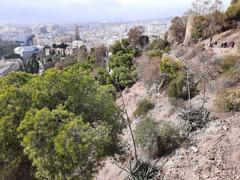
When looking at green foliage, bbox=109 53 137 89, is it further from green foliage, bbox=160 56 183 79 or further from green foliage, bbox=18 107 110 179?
green foliage, bbox=18 107 110 179

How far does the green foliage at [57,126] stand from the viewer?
702cm

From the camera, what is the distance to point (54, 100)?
8305 millimetres

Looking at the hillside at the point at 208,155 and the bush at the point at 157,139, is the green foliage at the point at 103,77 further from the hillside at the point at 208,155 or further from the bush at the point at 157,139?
the bush at the point at 157,139

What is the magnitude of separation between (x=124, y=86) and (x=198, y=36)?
7.15 metres

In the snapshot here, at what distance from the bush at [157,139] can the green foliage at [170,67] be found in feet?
23.9

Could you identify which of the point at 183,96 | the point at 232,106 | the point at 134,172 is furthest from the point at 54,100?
the point at 183,96

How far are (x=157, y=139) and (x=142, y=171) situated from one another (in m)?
1.42

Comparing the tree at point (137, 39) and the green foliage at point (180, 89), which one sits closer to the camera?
the green foliage at point (180, 89)

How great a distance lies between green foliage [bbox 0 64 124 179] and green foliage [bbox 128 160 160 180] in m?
1.46

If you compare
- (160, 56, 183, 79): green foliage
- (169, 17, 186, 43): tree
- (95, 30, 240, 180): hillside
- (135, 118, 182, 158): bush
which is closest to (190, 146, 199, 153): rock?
(95, 30, 240, 180): hillside

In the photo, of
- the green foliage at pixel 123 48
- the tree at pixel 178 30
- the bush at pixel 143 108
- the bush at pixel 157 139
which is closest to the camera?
the bush at pixel 157 139

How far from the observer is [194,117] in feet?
37.9

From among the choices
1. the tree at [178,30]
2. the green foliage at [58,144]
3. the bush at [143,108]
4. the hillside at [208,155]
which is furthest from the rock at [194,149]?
the tree at [178,30]

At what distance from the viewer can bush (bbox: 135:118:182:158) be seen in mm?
10852
